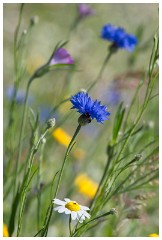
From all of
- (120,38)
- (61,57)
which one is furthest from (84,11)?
(61,57)

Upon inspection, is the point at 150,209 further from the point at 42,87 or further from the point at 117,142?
the point at 42,87

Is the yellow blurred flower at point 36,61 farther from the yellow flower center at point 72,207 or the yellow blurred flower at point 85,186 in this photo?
the yellow flower center at point 72,207

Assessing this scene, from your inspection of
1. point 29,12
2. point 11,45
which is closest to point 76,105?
point 11,45

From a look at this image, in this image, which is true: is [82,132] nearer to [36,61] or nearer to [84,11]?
[36,61]

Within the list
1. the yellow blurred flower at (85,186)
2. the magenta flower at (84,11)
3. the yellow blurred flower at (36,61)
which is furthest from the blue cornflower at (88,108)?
the yellow blurred flower at (36,61)

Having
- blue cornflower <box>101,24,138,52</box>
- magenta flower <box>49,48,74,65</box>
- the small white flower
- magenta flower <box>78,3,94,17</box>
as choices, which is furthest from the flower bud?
magenta flower <box>78,3,94,17</box>

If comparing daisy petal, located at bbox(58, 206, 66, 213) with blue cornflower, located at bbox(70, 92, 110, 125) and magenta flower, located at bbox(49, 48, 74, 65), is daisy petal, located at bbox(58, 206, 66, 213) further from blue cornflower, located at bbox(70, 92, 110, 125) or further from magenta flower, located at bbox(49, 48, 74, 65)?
magenta flower, located at bbox(49, 48, 74, 65)

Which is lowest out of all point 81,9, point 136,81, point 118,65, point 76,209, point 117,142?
point 76,209
